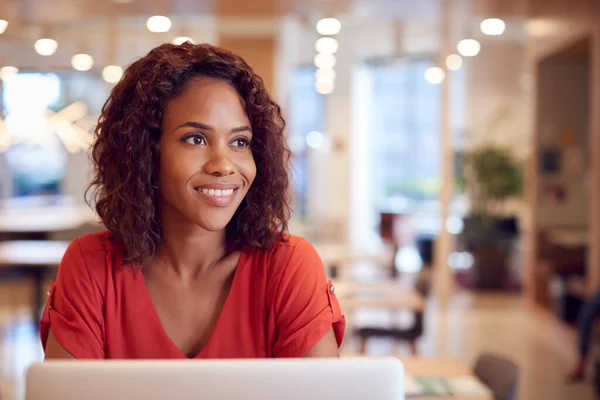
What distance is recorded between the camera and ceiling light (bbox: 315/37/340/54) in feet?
23.9

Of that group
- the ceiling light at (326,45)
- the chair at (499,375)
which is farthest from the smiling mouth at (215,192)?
the ceiling light at (326,45)

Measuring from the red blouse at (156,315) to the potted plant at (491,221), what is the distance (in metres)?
8.05

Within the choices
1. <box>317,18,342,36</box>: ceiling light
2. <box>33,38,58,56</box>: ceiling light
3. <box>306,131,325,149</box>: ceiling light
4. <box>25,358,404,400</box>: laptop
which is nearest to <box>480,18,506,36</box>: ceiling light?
<box>317,18,342,36</box>: ceiling light

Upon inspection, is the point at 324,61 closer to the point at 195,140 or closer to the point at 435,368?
A: the point at 435,368

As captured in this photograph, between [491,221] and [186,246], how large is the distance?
322 inches

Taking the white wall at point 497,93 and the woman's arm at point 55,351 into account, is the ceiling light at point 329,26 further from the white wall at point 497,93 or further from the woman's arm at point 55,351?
the woman's arm at point 55,351

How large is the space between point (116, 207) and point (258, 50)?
7.81m

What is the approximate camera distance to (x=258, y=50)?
29.8 ft

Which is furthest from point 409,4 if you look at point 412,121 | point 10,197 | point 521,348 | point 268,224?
point 10,197

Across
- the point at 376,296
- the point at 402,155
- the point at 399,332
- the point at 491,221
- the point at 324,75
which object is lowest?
the point at 399,332

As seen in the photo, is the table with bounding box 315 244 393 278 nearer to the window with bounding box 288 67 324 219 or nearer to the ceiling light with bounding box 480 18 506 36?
the ceiling light with bounding box 480 18 506 36

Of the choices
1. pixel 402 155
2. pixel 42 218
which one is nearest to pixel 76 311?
pixel 42 218

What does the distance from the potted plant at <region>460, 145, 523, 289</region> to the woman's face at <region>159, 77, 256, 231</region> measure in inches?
322

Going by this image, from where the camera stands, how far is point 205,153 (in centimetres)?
139
